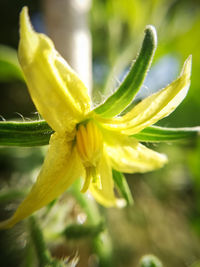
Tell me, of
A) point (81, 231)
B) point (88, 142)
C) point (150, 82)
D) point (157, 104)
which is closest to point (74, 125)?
point (88, 142)

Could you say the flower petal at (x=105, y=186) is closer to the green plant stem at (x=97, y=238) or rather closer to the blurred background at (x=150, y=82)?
the green plant stem at (x=97, y=238)

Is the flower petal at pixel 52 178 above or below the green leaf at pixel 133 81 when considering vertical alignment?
below

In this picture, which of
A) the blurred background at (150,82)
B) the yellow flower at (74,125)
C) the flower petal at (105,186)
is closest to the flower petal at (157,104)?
→ the yellow flower at (74,125)

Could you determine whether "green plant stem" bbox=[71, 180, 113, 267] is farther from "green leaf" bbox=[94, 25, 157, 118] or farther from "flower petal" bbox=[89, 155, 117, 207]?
"green leaf" bbox=[94, 25, 157, 118]

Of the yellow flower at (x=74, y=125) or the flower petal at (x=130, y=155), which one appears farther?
the flower petal at (x=130, y=155)

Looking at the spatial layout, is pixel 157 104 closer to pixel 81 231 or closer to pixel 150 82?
pixel 81 231

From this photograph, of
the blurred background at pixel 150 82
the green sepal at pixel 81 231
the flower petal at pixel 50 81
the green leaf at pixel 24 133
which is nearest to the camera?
the flower petal at pixel 50 81

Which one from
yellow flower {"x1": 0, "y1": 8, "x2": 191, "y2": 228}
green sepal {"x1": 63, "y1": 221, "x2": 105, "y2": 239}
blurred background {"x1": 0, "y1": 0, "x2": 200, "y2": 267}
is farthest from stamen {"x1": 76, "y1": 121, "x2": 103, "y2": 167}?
blurred background {"x1": 0, "y1": 0, "x2": 200, "y2": 267}
